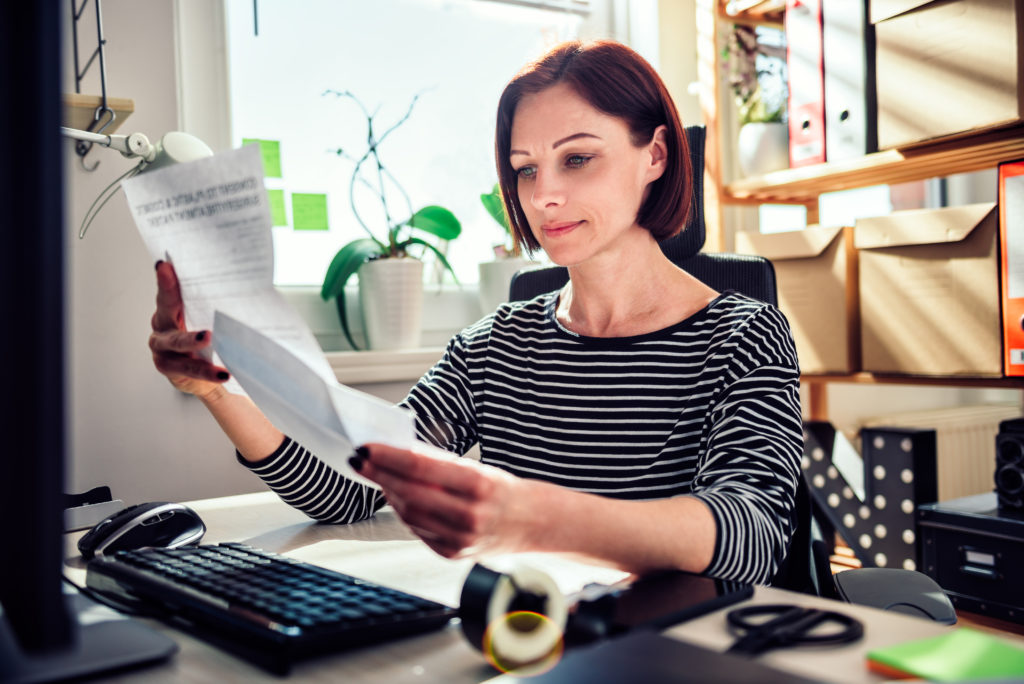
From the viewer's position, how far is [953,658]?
0.41 m

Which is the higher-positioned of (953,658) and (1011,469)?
(953,658)

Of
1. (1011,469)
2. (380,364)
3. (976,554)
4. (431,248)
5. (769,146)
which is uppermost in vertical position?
(769,146)

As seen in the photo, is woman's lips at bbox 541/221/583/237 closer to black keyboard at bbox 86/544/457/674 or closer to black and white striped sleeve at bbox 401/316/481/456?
black and white striped sleeve at bbox 401/316/481/456

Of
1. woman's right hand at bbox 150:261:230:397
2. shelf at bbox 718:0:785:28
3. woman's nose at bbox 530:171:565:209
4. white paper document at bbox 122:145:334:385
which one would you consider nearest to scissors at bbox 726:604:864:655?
white paper document at bbox 122:145:334:385

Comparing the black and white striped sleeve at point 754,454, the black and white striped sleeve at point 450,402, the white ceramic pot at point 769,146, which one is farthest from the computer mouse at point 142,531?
the white ceramic pot at point 769,146

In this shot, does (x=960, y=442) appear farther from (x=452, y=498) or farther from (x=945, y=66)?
(x=452, y=498)

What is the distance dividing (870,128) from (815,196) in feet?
1.35

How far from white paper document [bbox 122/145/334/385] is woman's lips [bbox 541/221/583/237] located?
0.45m

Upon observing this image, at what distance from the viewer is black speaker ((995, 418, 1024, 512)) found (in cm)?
150

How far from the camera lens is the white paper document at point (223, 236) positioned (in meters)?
0.60

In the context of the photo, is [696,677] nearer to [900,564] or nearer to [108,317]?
[108,317]

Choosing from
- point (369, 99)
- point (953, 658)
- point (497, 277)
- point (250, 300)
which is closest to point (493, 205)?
point (497, 277)

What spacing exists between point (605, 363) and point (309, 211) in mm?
994

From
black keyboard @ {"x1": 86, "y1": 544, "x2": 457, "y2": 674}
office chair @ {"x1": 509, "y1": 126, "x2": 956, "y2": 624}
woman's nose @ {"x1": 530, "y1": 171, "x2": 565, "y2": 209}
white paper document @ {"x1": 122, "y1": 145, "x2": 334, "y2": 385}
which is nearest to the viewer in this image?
black keyboard @ {"x1": 86, "y1": 544, "x2": 457, "y2": 674}
